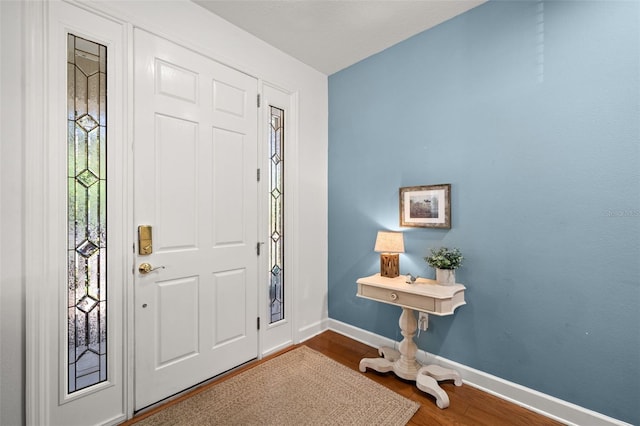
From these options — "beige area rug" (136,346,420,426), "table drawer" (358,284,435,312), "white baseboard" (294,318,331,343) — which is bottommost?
"beige area rug" (136,346,420,426)

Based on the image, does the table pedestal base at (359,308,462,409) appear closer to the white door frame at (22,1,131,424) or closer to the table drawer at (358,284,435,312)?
the table drawer at (358,284,435,312)

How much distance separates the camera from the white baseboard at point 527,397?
5.60 ft

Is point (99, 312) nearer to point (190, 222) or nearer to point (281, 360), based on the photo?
point (190, 222)

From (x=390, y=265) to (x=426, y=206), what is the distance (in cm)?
59

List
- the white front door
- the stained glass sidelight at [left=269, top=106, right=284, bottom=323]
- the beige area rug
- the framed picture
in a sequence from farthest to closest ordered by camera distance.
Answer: the stained glass sidelight at [left=269, top=106, right=284, bottom=323]
the framed picture
the white front door
the beige area rug

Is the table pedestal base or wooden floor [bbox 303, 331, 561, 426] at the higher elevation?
the table pedestal base

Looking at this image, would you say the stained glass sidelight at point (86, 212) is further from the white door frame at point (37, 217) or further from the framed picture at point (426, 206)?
the framed picture at point (426, 206)

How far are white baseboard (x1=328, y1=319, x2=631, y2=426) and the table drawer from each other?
0.64 m

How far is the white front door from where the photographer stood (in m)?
1.89

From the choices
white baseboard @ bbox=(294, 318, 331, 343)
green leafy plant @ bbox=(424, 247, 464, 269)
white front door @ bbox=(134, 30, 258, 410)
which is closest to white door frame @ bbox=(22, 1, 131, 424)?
white front door @ bbox=(134, 30, 258, 410)

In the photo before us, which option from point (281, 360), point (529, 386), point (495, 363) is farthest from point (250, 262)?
point (529, 386)

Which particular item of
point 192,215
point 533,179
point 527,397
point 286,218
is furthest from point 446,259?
point 192,215

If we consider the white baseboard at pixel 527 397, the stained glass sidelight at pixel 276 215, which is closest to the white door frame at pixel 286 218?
A: the stained glass sidelight at pixel 276 215

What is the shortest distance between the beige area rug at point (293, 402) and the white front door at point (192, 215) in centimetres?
23
